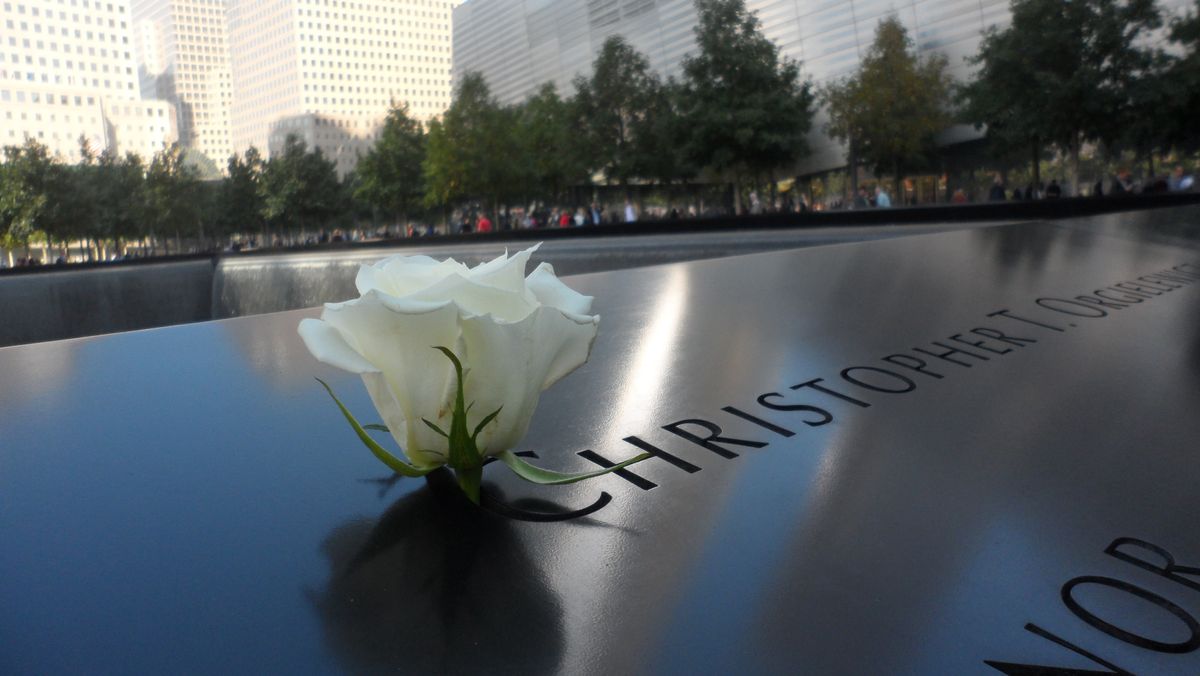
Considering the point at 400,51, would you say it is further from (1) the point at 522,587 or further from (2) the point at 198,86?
(1) the point at 522,587

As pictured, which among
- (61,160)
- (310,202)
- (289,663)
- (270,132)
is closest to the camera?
(289,663)

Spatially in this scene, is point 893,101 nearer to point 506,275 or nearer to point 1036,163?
point 1036,163

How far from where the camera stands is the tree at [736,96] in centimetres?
2891

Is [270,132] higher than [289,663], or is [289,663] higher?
[270,132]

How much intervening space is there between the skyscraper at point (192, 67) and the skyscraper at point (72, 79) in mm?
33888

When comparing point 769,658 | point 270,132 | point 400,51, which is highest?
point 400,51

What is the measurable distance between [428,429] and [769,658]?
34 centimetres

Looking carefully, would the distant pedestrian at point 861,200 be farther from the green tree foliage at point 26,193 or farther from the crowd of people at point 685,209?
the green tree foliage at point 26,193

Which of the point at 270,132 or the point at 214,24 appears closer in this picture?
the point at 270,132

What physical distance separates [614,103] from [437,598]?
34424mm

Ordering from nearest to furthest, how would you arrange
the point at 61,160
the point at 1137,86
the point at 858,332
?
the point at 858,332
the point at 1137,86
the point at 61,160

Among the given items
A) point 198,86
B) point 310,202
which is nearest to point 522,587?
point 310,202

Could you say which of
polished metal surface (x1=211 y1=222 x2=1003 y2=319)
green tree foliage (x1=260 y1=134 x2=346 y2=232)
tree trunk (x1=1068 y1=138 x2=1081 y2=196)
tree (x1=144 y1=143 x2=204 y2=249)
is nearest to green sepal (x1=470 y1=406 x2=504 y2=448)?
polished metal surface (x1=211 y1=222 x2=1003 y2=319)

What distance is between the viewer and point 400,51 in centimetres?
9750
